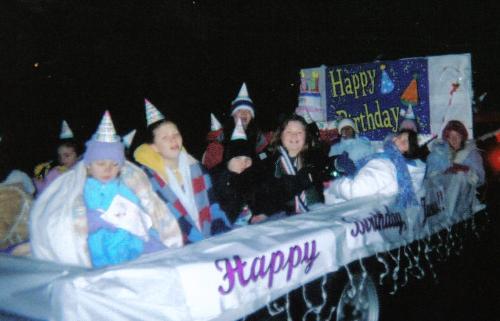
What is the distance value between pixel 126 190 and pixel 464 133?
5624 mm

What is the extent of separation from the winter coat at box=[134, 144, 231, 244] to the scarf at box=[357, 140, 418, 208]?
162 centimetres

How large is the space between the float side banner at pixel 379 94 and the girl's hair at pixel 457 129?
439 mm

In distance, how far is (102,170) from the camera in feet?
8.07

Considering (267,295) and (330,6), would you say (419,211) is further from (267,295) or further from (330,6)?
(330,6)

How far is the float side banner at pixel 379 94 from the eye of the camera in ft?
22.9

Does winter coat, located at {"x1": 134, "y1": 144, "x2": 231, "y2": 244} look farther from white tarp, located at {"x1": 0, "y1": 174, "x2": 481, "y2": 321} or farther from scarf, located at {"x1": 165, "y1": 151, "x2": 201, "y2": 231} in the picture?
white tarp, located at {"x1": 0, "y1": 174, "x2": 481, "y2": 321}

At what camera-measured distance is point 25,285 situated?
1979 millimetres

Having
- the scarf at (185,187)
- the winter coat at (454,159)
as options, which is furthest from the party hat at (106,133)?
the winter coat at (454,159)

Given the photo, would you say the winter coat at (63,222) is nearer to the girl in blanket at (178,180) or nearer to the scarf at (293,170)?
the girl in blanket at (178,180)

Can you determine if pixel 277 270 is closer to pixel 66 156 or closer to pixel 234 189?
pixel 234 189

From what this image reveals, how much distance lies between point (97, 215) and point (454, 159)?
550cm

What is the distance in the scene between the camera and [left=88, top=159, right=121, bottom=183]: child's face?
96.6 inches

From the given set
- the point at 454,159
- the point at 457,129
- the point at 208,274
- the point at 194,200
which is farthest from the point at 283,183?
the point at 457,129

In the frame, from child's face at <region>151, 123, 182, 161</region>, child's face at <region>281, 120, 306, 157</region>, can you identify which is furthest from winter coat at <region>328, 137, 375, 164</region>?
child's face at <region>151, 123, 182, 161</region>
